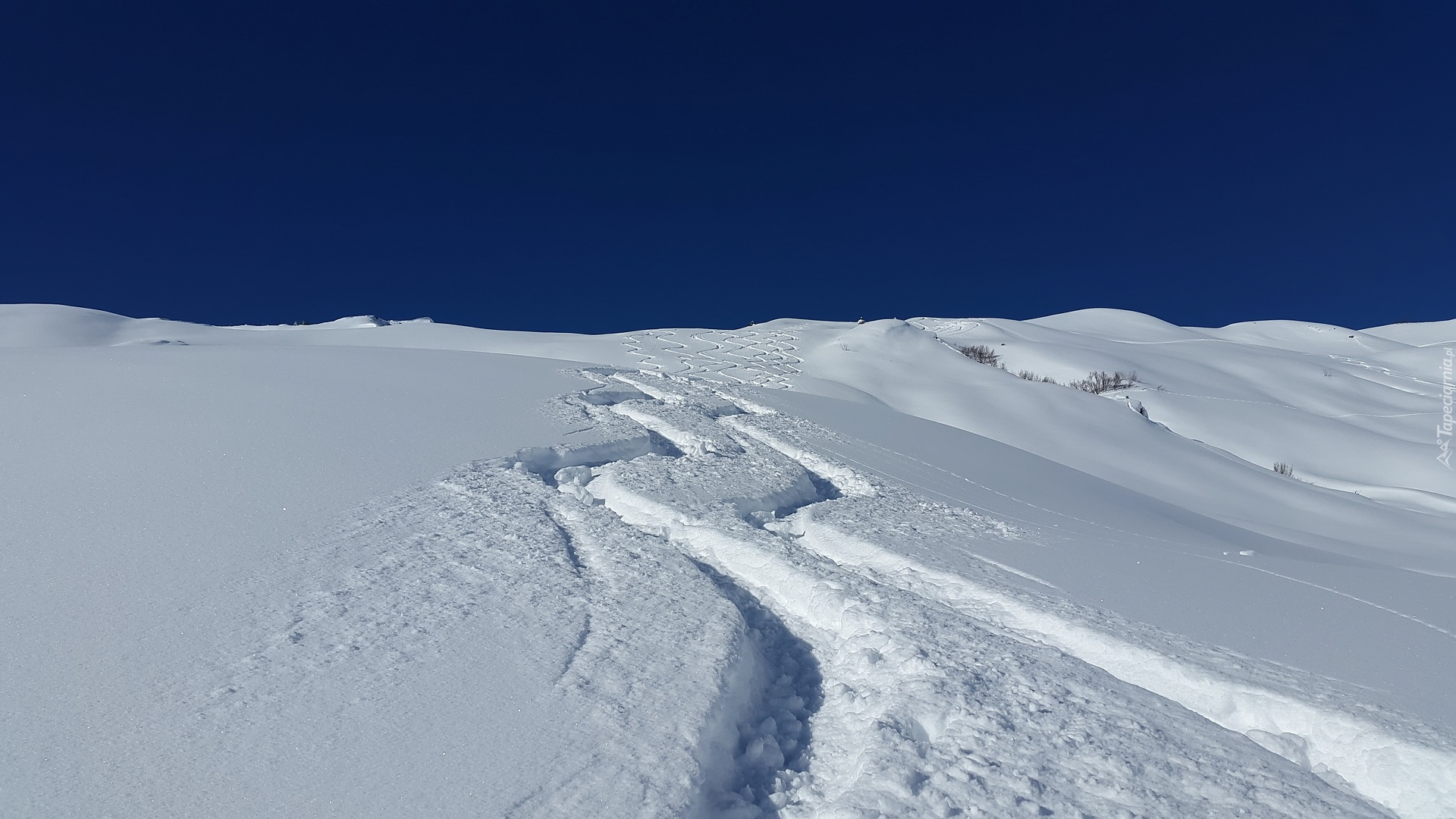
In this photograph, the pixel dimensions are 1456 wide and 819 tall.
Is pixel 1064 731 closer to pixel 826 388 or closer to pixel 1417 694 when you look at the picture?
pixel 1417 694

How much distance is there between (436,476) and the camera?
4.61 m

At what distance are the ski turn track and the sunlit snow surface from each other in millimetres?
13

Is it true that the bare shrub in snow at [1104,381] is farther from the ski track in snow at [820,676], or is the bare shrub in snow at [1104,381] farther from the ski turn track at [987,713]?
the ski turn track at [987,713]

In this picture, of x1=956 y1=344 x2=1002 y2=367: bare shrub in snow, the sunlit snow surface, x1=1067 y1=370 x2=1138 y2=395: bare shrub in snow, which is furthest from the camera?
x1=956 y1=344 x2=1002 y2=367: bare shrub in snow

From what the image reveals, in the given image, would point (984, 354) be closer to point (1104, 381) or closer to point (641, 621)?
point (1104, 381)

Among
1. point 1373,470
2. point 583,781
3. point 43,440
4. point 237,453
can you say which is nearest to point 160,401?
point 43,440

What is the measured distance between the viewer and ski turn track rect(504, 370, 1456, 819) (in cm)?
232

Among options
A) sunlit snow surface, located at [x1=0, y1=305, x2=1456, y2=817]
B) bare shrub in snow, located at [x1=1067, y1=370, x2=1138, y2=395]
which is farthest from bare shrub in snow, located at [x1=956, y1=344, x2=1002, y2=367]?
sunlit snow surface, located at [x1=0, y1=305, x2=1456, y2=817]

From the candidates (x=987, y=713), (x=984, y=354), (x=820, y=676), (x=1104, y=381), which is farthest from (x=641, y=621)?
(x=984, y=354)

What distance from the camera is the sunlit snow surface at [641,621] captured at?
2234mm

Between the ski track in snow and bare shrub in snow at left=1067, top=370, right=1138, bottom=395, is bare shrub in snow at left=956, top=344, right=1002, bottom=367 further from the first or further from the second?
the ski track in snow

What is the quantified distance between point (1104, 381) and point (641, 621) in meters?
15.2

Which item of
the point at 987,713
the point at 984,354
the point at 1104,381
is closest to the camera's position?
the point at 987,713

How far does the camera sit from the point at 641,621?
3158 millimetres
